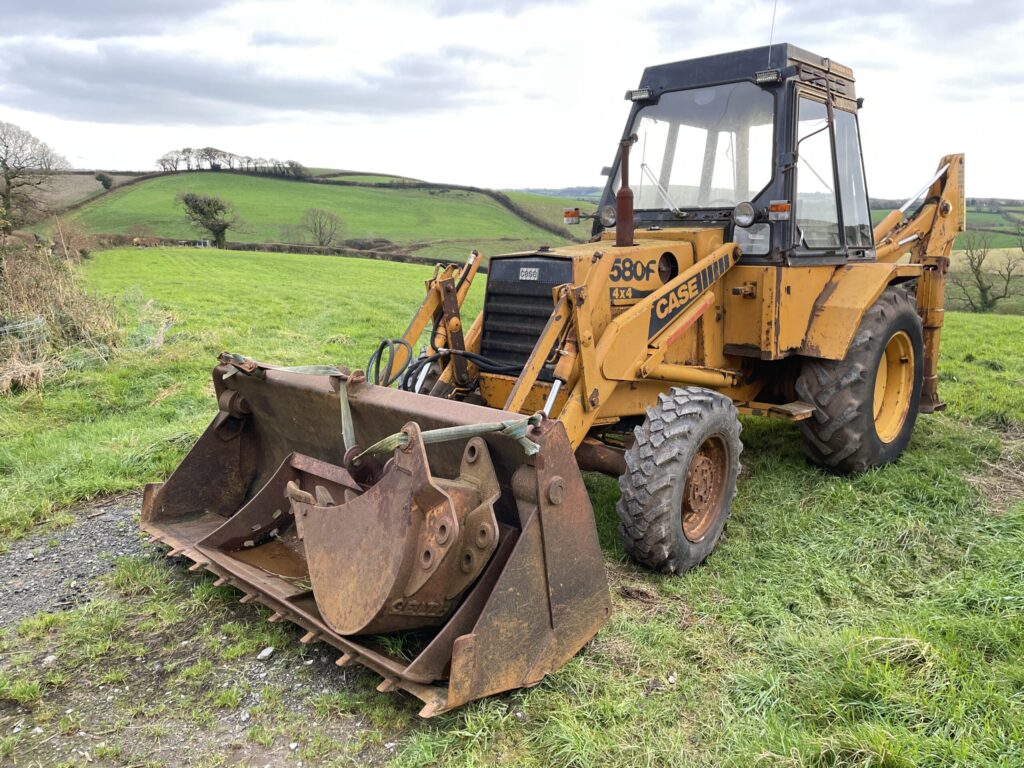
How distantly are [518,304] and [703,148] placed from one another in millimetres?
1962

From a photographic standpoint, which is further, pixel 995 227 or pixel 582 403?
pixel 995 227

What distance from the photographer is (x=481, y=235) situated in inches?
1645

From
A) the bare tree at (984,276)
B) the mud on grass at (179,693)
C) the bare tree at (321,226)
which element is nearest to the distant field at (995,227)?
the bare tree at (984,276)

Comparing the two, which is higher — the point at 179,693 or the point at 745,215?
the point at 745,215

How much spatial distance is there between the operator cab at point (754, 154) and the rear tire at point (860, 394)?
0.57 m

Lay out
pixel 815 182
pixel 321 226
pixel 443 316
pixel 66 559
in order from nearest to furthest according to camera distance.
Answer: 1. pixel 66 559
2. pixel 443 316
3. pixel 815 182
4. pixel 321 226

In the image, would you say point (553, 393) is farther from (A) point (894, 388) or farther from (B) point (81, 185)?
(B) point (81, 185)

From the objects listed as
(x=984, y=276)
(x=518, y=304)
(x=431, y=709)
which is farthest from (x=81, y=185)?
(x=431, y=709)

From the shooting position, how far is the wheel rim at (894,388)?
6293mm

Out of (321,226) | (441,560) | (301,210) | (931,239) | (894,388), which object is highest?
(301,210)

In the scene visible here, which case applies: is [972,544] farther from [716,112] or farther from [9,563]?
[9,563]

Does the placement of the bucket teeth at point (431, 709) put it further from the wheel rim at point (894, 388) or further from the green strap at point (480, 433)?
the wheel rim at point (894, 388)

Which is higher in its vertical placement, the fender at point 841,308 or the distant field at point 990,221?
the distant field at point 990,221

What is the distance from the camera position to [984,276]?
75.9ft
